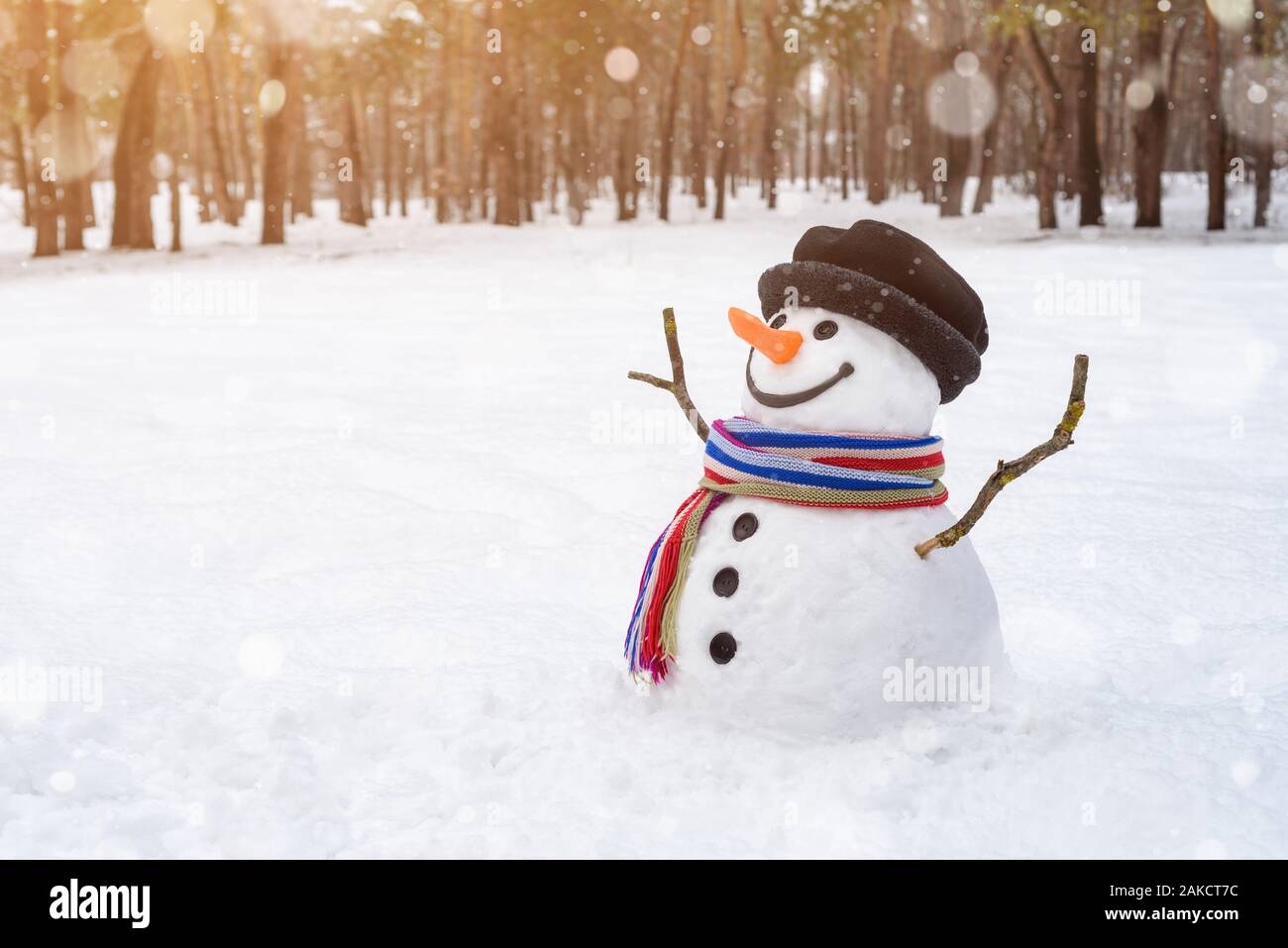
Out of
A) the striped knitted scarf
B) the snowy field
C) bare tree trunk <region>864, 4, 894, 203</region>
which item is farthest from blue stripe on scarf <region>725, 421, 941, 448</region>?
bare tree trunk <region>864, 4, 894, 203</region>

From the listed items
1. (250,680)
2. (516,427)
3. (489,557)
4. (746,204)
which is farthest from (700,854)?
(746,204)

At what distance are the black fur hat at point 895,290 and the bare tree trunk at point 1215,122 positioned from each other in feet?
51.9

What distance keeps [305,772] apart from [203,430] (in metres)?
3.72

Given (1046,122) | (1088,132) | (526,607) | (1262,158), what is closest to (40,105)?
(1046,122)

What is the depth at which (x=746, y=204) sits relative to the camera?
33.1 m

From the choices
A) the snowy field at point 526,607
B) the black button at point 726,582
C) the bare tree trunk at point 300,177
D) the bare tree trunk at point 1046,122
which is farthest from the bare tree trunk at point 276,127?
the black button at point 726,582

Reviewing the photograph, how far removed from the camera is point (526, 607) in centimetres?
397

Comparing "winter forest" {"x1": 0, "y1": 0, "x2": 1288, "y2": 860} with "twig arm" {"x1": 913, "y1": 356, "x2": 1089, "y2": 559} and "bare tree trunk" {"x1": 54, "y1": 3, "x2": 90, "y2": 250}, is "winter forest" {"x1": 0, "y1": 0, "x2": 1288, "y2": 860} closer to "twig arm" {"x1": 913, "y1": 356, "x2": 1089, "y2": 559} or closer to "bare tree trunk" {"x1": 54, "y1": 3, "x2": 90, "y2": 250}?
"twig arm" {"x1": 913, "y1": 356, "x2": 1089, "y2": 559}

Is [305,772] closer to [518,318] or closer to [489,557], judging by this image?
[489,557]

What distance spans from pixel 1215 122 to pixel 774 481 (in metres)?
16.6

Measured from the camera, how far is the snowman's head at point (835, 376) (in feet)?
9.20

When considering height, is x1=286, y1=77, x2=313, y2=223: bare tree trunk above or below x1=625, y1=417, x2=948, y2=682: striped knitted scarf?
above

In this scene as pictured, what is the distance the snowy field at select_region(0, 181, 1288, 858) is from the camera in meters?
2.58

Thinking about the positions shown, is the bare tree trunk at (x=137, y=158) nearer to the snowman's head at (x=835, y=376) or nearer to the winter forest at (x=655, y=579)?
the winter forest at (x=655, y=579)
